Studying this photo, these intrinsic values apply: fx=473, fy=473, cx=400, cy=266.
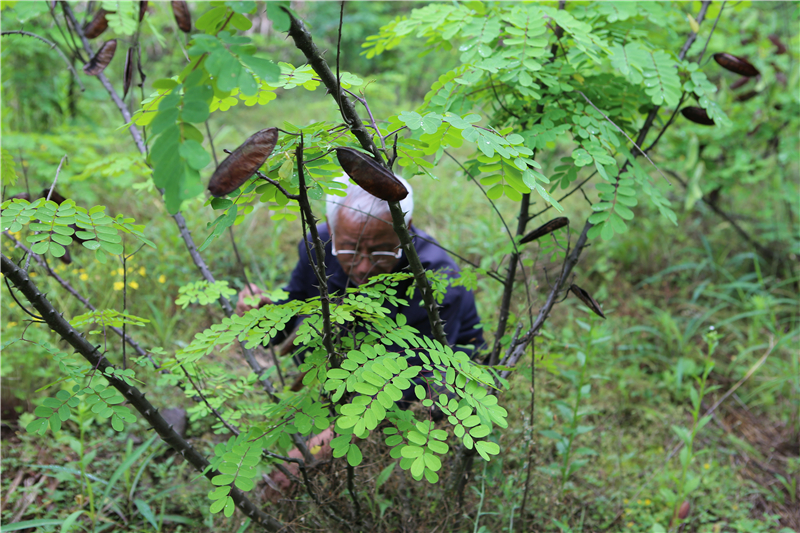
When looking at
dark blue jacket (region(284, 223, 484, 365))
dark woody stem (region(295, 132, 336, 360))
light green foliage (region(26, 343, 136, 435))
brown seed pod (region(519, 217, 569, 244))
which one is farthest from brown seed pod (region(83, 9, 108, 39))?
brown seed pod (region(519, 217, 569, 244))

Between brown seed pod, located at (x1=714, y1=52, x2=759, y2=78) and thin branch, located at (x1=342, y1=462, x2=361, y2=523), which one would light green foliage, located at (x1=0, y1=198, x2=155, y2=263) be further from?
brown seed pod, located at (x1=714, y1=52, x2=759, y2=78)

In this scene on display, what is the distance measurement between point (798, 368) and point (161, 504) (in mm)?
3692

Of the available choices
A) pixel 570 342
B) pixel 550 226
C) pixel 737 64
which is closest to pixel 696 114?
pixel 737 64

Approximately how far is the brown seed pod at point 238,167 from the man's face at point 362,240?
1.06 metres

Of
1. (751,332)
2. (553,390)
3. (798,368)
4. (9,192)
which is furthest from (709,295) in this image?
(9,192)

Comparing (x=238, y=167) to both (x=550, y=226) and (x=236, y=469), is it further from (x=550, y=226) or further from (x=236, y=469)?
(x=550, y=226)

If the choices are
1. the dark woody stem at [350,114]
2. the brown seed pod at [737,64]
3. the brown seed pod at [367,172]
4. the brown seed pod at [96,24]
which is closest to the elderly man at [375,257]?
the dark woody stem at [350,114]

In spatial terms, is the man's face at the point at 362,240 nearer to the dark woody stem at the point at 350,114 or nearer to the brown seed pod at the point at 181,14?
the dark woody stem at the point at 350,114

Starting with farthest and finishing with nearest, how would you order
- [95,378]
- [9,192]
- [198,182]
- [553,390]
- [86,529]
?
1. [9,192]
2. [553,390]
3. [86,529]
4. [95,378]
5. [198,182]

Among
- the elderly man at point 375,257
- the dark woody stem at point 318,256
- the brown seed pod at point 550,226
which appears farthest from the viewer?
the elderly man at point 375,257

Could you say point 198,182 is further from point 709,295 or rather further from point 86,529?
point 709,295

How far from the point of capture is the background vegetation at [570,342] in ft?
6.39

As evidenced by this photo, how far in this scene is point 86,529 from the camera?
1851mm

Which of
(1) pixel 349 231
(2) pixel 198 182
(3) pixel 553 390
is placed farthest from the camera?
(3) pixel 553 390
